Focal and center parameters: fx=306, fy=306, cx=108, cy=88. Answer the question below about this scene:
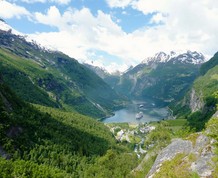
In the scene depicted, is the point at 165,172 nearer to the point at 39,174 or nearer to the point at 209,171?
the point at 209,171

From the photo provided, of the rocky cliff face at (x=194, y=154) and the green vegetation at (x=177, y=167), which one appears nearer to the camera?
the rocky cliff face at (x=194, y=154)

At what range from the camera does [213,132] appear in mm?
47094

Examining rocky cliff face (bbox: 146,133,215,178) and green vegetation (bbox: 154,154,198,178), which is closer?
rocky cliff face (bbox: 146,133,215,178)

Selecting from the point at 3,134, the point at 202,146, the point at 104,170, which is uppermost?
the point at 202,146

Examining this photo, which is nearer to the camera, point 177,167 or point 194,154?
point 177,167

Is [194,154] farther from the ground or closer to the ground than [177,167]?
farther from the ground

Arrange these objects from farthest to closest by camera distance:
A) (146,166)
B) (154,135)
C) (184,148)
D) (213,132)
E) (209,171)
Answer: (154,135), (146,166), (184,148), (209,171), (213,132)

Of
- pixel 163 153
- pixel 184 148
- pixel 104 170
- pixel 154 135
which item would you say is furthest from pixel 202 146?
pixel 104 170

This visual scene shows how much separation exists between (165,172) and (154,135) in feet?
229

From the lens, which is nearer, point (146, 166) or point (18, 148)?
point (146, 166)

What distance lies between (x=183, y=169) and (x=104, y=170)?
454 feet

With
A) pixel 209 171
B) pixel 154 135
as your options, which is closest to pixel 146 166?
pixel 154 135

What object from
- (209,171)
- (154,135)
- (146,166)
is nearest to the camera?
(209,171)

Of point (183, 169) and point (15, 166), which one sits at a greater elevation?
point (183, 169)
